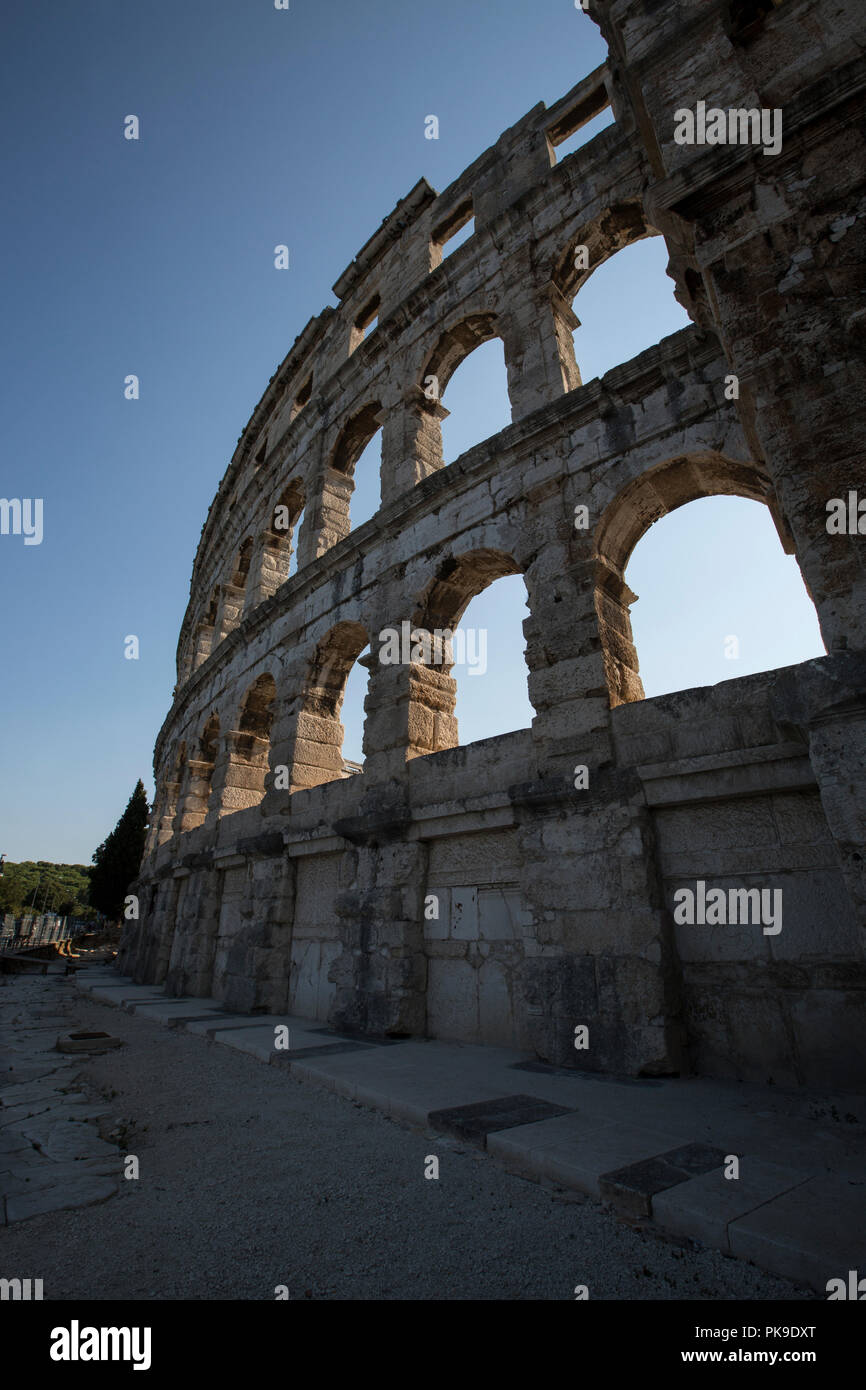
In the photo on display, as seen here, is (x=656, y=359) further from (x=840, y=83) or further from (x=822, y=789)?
(x=822, y=789)

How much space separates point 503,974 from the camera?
5414 millimetres

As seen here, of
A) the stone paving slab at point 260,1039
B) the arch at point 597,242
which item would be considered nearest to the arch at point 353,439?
the arch at point 597,242

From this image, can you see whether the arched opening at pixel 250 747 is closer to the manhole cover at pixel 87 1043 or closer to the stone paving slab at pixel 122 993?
the stone paving slab at pixel 122 993

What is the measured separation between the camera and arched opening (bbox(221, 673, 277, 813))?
10273 millimetres

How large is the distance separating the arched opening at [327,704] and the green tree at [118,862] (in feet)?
76.6

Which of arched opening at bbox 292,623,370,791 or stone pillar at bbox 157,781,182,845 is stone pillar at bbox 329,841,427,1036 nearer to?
arched opening at bbox 292,623,370,791

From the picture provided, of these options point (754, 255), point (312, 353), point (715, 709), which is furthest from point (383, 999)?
point (312, 353)

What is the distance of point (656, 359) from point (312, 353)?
10213mm

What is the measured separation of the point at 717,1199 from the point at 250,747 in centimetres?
955

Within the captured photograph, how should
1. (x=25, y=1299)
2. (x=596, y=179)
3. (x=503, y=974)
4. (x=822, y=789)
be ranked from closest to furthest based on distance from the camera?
1. (x=25, y=1299)
2. (x=822, y=789)
3. (x=503, y=974)
4. (x=596, y=179)

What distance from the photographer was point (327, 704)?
8.98 m

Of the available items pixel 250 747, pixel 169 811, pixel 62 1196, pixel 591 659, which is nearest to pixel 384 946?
pixel 591 659

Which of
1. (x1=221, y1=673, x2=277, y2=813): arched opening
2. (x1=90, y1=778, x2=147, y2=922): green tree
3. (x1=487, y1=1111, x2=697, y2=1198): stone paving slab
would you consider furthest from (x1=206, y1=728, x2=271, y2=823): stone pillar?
(x1=90, y1=778, x2=147, y2=922): green tree

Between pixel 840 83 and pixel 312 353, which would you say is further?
pixel 312 353
